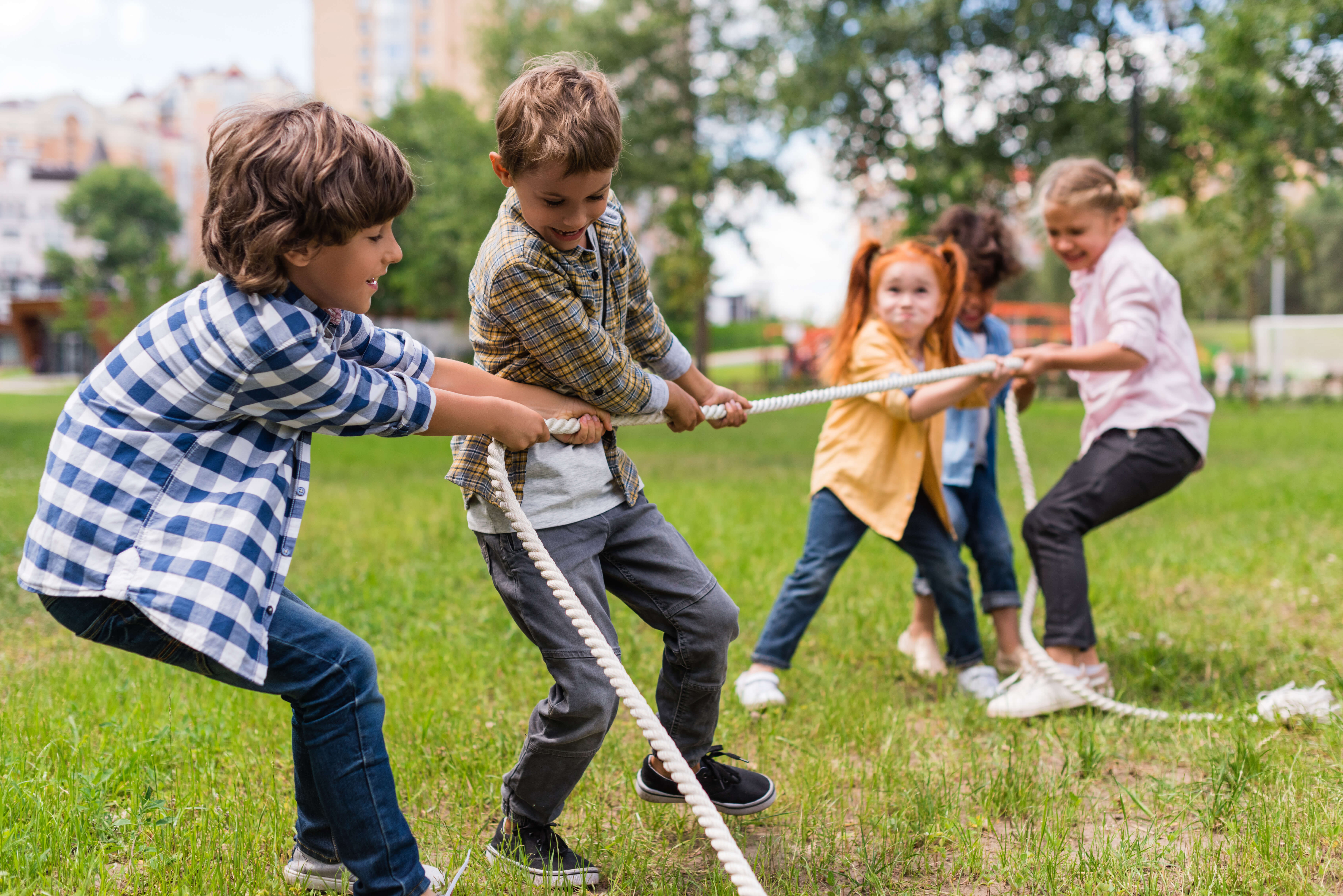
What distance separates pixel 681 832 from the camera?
2879 millimetres

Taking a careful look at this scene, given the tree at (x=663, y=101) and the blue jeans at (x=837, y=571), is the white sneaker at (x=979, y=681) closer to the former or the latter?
the blue jeans at (x=837, y=571)

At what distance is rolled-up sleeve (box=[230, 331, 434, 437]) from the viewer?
1965 millimetres

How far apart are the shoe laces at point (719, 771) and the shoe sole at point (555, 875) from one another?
14.9 inches

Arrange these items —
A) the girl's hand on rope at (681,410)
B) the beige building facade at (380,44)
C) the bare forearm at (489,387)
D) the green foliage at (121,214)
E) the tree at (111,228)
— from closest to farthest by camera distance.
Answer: the bare forearm at (489,387)
the girl's hand on rope at (681,410)
the tree at (111,228)
the green foliage at (121,214)
the beige building facade at (380,44)

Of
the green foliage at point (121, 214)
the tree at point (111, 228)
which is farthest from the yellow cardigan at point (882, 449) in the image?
the green foliage at point (121, 214)

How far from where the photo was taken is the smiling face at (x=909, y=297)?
12.8 ft

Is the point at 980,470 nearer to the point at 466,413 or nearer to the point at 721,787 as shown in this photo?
the point at 721,787

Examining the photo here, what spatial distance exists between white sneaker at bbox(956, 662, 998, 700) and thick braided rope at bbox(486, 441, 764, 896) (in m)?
1.83

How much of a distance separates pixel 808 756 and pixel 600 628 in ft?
3.49

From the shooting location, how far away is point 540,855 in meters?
2.57

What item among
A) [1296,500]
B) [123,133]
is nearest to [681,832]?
[1296,500]

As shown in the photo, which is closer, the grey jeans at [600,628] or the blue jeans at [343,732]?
the blue jeans at [343,732]

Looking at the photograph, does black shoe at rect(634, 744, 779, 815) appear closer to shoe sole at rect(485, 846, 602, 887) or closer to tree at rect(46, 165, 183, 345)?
shoe sole at rect(485, 846, 602, 887)

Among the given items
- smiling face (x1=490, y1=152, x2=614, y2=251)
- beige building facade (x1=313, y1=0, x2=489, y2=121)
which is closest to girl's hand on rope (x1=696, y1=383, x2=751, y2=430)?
smiling face (x1=490, y1=152, x2=614, y2=251)
